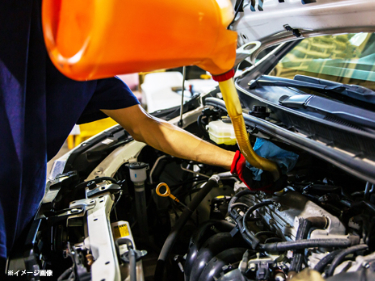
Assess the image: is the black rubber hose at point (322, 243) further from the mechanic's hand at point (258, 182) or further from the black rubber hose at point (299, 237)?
the mechanic's hand at point (258, 182)

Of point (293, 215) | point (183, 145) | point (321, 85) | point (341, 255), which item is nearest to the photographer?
point (341, 255)

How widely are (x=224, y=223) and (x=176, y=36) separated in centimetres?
83

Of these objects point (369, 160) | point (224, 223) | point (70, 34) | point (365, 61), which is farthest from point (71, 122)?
point (365, 61)

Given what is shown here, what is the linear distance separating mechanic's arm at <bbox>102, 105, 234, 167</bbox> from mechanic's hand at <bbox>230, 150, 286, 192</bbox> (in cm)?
11

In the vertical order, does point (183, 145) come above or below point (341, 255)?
above

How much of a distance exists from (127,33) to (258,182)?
76 centimetres

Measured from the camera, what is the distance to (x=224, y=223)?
119cm

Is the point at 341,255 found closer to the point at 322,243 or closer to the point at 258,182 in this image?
the point at 322,243

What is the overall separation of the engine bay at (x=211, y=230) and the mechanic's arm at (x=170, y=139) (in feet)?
0.38

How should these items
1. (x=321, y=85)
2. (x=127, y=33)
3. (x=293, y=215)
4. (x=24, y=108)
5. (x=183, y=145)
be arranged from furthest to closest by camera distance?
1. (x=183, y=145)
2. (x=321, y=85)
3. (x=293, y=215)
4. (x=24, y=108)
5. (x=127, y=33)

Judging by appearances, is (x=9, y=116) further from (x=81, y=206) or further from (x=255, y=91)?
(x=255, y=91)

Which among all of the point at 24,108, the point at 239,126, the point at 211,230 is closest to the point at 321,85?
the point at 239,126

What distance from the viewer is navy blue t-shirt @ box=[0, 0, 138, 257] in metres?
0.83

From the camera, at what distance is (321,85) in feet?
3.83
